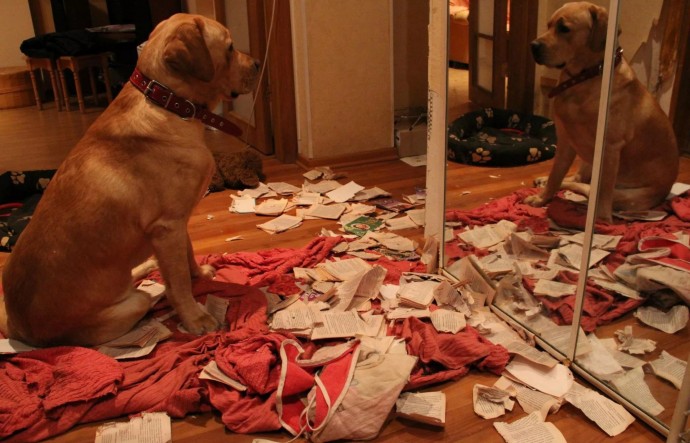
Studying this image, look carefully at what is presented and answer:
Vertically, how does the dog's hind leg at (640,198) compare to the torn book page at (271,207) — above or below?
above

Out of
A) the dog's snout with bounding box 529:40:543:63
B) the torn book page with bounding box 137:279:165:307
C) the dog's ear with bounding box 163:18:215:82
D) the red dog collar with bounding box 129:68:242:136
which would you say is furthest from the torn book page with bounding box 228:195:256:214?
the dog's snout with bounding box 529:40:543:63

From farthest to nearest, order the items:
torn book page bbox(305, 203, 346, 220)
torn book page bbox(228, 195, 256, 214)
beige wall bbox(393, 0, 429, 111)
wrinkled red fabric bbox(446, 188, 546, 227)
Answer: beige wall bbox(393, 0, 429, 111) < torn book page bbox(228, 195, 256, 214) < torn book page bbox(305, 203, 346, 220) < wrinkled red fabric bbox(446, 188, 546, 227)

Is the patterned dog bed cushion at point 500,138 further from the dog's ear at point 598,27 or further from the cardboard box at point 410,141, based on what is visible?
the cardboard box at point 410,141

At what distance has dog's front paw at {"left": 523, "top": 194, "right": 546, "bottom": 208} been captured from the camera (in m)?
2.35

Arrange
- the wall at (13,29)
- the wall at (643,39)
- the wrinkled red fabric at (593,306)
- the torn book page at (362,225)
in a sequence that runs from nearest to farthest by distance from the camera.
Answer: the wall at (643,39) → the wrinkled red fabric at (593,306) → the torn book page at (362,225) → the wall at (13,29)

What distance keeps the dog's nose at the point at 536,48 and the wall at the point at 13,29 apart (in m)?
6.67

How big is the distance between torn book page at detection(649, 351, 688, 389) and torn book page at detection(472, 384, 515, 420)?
433 millimetres

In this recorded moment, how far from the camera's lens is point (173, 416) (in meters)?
1.85

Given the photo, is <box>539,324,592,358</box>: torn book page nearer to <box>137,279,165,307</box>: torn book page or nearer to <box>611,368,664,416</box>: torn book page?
<box>611,368,664,416</box>: torn book page

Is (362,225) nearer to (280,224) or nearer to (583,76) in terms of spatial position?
(280,224)

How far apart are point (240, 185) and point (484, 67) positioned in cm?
181

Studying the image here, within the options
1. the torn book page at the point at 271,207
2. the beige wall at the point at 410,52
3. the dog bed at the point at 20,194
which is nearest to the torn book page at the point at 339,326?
the torn book page at the point at 271,207

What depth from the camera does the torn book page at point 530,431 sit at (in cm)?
169

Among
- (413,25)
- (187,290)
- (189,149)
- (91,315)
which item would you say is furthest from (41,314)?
(413,25)
